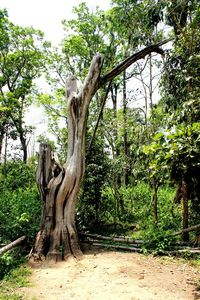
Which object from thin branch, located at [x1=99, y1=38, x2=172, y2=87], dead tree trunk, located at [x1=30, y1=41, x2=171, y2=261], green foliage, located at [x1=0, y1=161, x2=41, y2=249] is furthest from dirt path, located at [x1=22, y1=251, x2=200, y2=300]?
thin branch, located at [x1=99, y1=38, x2=172, y2=87]

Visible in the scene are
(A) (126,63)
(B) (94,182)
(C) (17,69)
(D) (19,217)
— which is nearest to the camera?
(D) (19,217)

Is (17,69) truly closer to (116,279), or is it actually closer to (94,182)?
(94,182)

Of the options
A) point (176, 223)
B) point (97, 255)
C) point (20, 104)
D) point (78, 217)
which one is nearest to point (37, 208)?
point (78, 217)

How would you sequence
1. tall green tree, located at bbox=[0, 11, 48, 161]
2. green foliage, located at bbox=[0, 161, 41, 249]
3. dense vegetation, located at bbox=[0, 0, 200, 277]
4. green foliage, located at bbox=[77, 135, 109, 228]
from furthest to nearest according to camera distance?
1. tall green tree, located at bbox=[0, 11, 48, 161]
2. green foliage, located at bbox=[77, 135, 109, 228]
3. green foliage, located at bbox=[0, 161, 41, 249]
4. dense vegetation, located at bbox=[0, 0, 200, 277]

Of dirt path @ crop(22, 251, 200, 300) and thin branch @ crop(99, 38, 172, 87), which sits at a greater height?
thin branch @ crop(99, 38, 172, 87)

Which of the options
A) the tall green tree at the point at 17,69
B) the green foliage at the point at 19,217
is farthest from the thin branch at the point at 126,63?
the tall green tree at the point at 17,69

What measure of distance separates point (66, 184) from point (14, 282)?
216cm

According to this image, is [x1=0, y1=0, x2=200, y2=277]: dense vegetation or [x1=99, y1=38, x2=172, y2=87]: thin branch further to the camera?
[x1=99, y1=38, x2=172, y2=87]: thin branch

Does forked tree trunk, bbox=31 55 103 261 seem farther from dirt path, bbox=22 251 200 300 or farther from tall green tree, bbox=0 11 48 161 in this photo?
tall green tree, bbox=0 11 48 161

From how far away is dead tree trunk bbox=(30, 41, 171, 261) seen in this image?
576 cm

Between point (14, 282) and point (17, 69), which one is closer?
point (14, 282)

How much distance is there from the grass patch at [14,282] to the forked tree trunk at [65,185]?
52cm

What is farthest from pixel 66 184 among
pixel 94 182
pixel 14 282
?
pixel 94 182

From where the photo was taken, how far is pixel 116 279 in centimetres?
457
